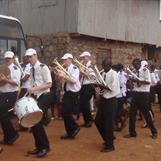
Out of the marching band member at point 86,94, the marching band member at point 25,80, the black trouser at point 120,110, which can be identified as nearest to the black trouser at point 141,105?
the black trouser at point 120,110

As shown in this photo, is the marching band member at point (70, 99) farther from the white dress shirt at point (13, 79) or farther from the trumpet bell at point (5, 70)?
the trumpet bell at point (5, 70)

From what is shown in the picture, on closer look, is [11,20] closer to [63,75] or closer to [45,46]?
[63,75]

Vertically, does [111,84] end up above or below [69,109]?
above

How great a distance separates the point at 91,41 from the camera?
687 inches

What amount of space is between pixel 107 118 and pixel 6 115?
6.68 feet

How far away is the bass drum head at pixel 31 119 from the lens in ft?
26.3

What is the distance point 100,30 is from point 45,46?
220 centimetres

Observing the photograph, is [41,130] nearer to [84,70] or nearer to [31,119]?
[31,119]

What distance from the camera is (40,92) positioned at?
8.47 m

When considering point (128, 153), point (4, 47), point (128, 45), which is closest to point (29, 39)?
point (128, 45)

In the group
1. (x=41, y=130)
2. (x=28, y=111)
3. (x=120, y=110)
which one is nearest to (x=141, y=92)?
(x=120, y=110)

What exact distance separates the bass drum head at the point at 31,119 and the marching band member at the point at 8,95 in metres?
1.09

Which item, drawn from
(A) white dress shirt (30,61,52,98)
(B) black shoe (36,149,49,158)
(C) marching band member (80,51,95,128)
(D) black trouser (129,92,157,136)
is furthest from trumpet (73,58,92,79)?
(B) black shoe (36,149,49,158)

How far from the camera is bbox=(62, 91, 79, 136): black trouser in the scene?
9.96 meters
